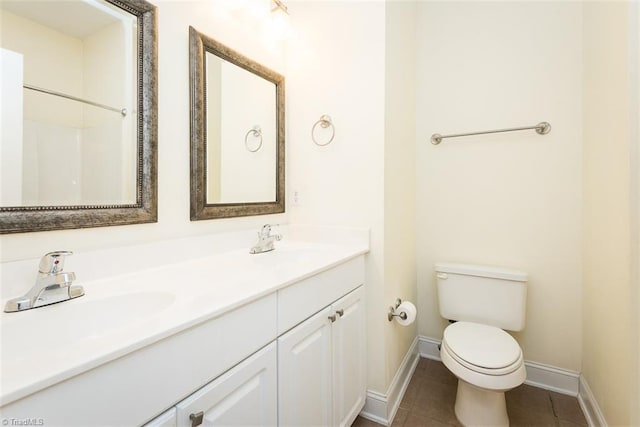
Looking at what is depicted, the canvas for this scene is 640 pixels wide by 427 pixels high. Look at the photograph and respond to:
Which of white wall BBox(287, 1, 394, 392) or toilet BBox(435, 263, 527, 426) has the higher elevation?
white wall BBox(287, 1, 394, 392)

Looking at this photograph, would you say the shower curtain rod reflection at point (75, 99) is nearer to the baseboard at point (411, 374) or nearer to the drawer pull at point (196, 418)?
the drawer pull at point (196, 418)

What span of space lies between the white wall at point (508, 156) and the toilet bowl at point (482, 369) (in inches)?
18.3

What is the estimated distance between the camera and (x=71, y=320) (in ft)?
2.50

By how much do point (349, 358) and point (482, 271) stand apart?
3.23ft

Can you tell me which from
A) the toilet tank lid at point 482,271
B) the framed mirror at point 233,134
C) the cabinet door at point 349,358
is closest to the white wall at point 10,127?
the framed mirror at point 233,134

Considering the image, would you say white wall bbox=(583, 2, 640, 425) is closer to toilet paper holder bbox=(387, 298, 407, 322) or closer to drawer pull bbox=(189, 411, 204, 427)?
toilet paper holder bbox=(387, 298, 407, 322)

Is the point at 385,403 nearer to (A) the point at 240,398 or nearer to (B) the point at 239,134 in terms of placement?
(A) the point at 240,398

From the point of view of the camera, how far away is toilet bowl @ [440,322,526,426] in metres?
1.27

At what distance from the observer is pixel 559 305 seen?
1.67 m

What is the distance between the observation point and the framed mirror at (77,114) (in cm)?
81

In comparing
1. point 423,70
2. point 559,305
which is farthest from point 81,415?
point 423,70

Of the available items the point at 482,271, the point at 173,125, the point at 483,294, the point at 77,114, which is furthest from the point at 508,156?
the point at 77,114

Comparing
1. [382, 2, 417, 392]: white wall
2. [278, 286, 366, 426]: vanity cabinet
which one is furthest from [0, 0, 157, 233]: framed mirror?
[382, 2, 417, 392]: white wall

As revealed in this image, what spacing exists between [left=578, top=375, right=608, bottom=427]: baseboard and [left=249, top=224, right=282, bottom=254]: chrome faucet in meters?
1.75
